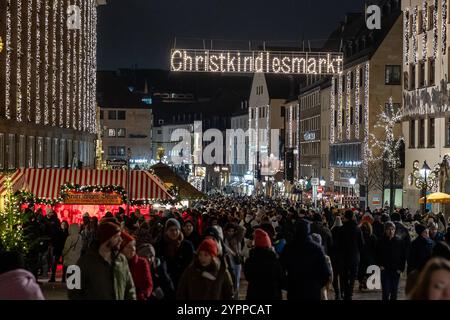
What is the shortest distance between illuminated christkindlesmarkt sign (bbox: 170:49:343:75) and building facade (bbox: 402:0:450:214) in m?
7.43

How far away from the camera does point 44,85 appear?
168ft

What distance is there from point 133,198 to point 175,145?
130702 mm

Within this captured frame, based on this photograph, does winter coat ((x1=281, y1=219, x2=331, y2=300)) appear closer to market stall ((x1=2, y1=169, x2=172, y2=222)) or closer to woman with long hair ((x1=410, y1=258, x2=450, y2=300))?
woman with long hair ((x1=410, y1=258, x2=450, y2=300))

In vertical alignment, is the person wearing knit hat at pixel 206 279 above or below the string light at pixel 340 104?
below

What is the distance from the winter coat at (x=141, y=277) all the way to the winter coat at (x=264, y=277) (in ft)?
3.65

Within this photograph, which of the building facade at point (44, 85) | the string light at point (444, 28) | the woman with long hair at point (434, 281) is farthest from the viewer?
the string light at point (444, 28)

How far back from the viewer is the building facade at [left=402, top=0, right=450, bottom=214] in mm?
A: 48688

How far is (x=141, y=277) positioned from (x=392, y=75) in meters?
54.3

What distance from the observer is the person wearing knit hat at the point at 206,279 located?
1023 centimetres

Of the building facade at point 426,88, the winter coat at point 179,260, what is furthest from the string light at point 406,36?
the winter coat at point 179,260

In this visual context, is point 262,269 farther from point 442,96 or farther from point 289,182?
point 289,182

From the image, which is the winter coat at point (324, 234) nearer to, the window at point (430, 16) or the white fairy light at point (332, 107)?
the window at point (430, 16)
